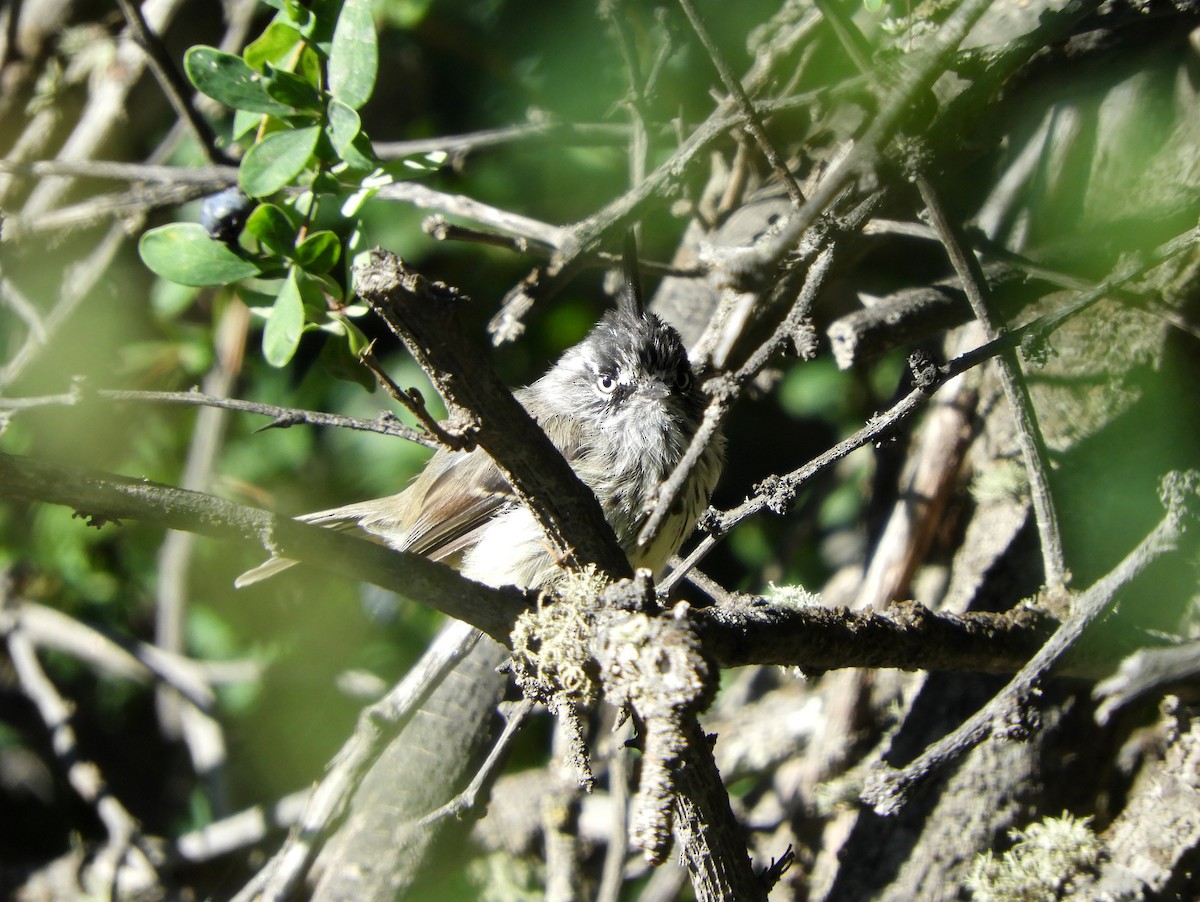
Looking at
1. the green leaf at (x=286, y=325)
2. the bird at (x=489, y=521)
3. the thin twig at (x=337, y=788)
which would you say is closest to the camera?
the green leaf at (x=286, y=325)

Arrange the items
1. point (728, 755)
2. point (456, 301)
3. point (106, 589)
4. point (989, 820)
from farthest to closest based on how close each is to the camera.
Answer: point (106, 589)
point (728, 755)
point (989, 820)
point (456, 301)

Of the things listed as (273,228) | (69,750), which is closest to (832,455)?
(273,228)

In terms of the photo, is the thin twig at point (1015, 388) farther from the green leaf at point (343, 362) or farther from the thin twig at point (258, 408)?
the green leaf at point (343, 362)

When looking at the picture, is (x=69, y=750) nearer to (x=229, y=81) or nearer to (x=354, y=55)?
(x=229, y=81)

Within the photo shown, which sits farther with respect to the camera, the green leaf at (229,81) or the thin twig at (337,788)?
the thin twig at (337,788)

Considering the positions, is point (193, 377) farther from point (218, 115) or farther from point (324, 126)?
point (324, 126)

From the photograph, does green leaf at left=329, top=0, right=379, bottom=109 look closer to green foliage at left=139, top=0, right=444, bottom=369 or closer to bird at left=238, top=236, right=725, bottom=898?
green foliage at left=139, top=0, right=444, bottom=369

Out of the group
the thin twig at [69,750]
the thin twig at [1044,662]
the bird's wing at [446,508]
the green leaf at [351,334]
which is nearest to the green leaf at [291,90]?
the green leaf at [351,334]

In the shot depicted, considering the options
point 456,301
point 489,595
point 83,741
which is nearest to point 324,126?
point 456,301
